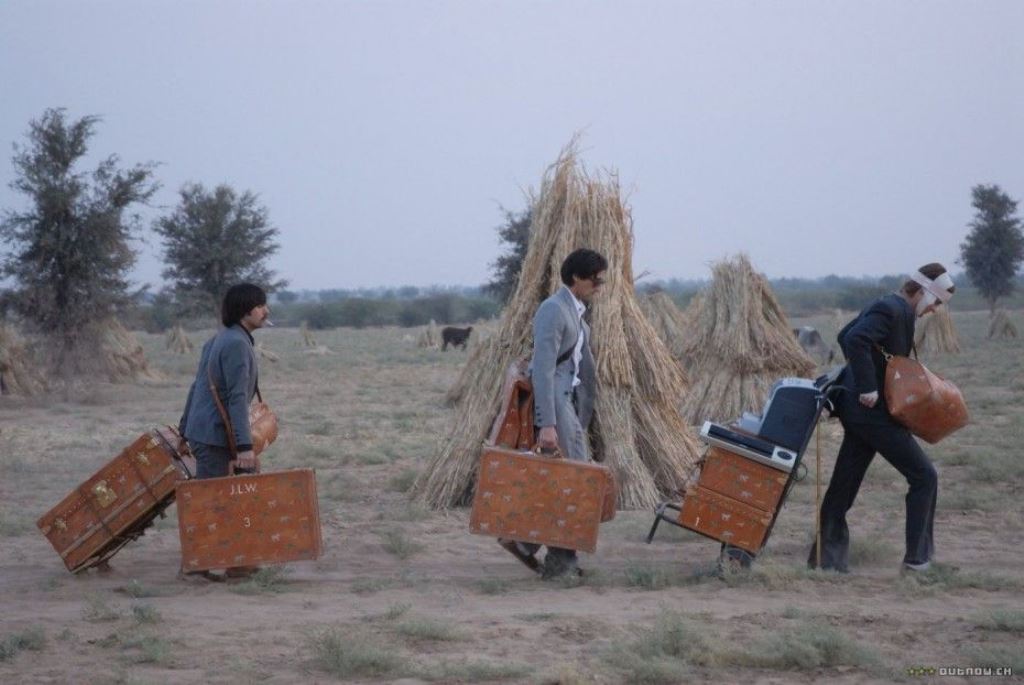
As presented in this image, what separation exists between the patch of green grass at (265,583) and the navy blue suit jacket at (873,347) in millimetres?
3087

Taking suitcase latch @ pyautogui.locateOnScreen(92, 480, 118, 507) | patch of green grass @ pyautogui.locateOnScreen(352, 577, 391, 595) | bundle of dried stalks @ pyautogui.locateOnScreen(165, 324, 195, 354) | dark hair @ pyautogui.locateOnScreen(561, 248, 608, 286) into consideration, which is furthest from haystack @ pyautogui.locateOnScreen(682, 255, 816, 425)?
bundle of dried stalks @ pyautogui.locateOnScreen(165, 324, 195, 354)

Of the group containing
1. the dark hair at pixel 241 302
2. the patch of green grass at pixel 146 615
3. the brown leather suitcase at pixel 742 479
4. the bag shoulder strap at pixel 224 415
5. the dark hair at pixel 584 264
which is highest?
the dark hair at pixel 584 264

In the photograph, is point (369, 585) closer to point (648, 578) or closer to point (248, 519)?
point (248, 519)

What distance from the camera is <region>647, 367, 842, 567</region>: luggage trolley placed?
660cm

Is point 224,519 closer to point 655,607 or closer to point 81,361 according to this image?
point 655,607

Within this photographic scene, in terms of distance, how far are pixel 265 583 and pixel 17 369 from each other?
52.6ft

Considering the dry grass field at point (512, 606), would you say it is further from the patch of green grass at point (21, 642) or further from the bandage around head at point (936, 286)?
the bandage around head at point (936, 286)

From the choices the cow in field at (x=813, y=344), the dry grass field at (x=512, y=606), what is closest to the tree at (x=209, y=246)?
the cow in field at (x=813, y=344)

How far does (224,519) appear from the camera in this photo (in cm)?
648

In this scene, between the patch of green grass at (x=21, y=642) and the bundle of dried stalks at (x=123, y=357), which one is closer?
the patch of green grass at (x=21, y=642)

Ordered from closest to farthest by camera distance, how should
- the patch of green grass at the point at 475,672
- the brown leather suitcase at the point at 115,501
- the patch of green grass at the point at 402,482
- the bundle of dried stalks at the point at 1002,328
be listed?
the patch of green grass at the point at 475,672 < the brown leather suitcase at the point at 115,501 < the patch of green grass at the point at 402,482 < the bundle of dried stalks at the point at 1002,328

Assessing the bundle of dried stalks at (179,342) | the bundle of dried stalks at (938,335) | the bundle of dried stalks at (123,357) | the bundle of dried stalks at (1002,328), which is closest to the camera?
the bundle of dried stalks at (123,357)

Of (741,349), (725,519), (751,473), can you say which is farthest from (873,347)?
(741,349)

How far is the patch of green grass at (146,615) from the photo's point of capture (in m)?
5.71
